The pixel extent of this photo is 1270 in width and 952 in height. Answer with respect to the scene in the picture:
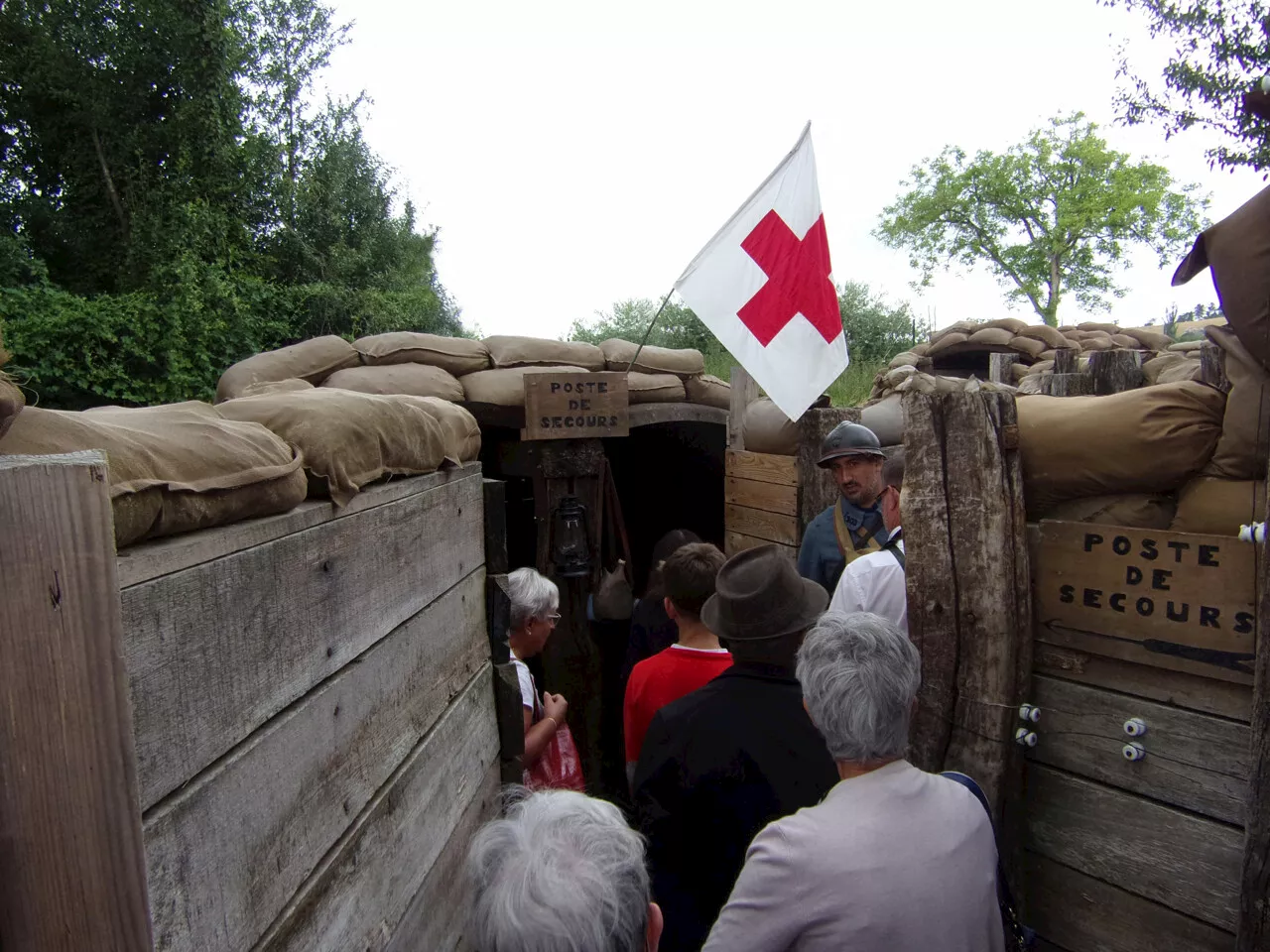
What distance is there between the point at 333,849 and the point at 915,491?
1588mm

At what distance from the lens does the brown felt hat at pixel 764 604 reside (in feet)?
7.94

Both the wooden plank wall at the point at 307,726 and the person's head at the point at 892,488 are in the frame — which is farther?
the person's head at the point at 892,488

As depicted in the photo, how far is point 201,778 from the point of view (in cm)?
110

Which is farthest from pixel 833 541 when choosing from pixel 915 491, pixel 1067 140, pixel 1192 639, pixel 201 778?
pixel 1067 140

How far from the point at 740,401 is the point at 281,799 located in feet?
17.7

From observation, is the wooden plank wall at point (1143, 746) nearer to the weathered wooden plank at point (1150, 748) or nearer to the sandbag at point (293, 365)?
the weathered wooden plank at point (1150, 748)

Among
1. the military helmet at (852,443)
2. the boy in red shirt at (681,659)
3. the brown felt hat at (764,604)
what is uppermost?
the military helmet at (852,443)

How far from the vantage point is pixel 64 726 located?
83 cm

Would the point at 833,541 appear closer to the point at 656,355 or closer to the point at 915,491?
the point at 915,491

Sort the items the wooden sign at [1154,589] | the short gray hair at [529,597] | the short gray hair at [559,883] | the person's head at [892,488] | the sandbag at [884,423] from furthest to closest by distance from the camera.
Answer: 1. the sandbag at [884,423]
2. the person's head at [892,488]
3. the short gray hair at [529,597]
4. the wooden sign at [1154,589]
5. the short gray hair at [559,883]

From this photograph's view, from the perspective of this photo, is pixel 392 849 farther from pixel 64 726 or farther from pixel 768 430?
pixel 768 430

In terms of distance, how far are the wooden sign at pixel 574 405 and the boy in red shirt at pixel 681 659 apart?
297cm

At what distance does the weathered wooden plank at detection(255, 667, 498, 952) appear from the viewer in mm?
1374

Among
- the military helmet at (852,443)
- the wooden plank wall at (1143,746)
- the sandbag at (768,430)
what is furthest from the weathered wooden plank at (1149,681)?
the sandbag at (768,430)
